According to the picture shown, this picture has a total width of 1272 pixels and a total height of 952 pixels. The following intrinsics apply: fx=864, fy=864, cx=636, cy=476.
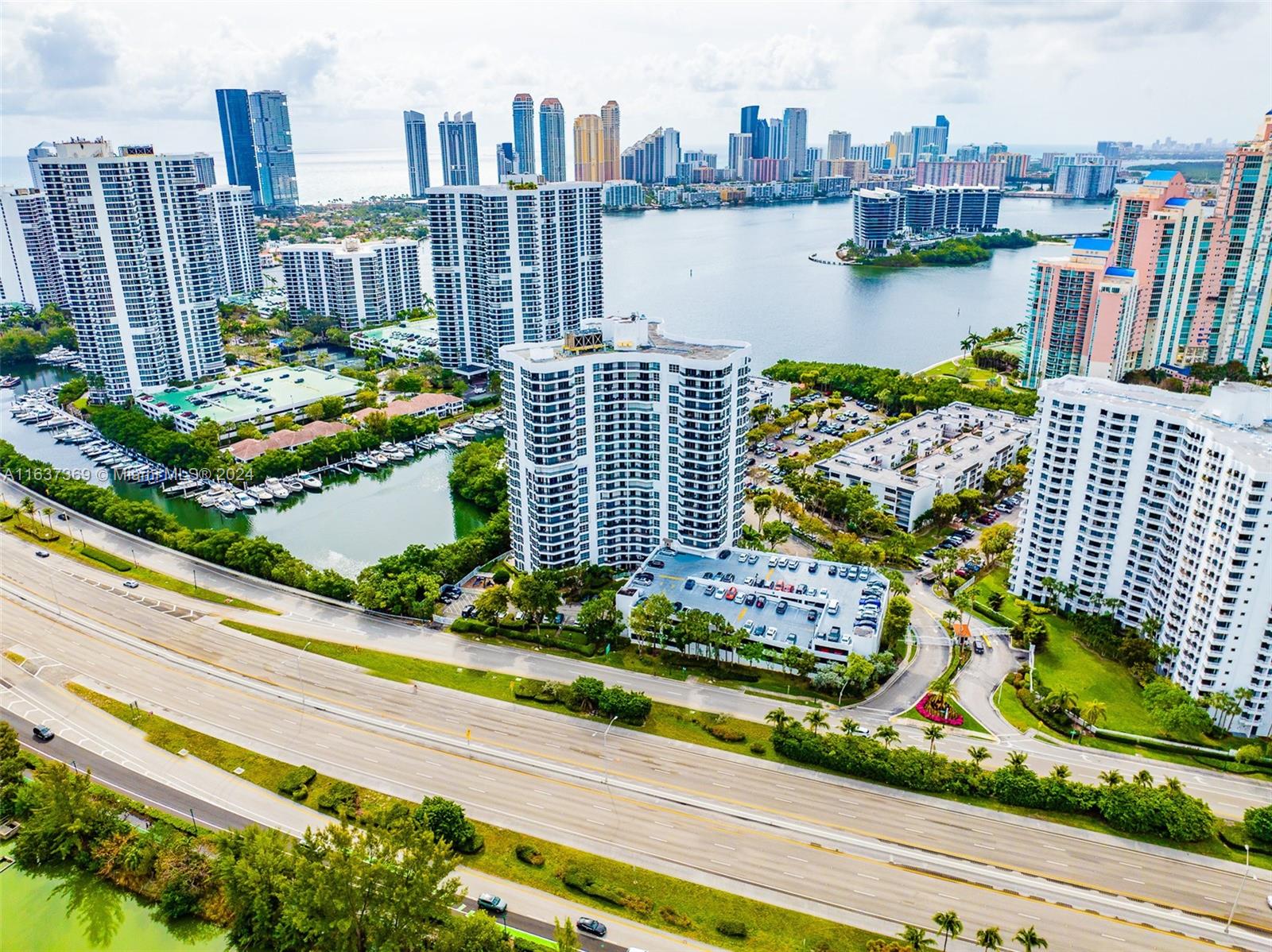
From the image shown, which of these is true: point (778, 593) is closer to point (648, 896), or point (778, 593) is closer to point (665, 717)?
point (665, 717)

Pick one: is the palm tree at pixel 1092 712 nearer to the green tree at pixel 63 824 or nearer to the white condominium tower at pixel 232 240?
the green tree at pixel 63 824

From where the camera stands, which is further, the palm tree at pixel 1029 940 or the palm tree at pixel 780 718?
the palm tree at pixel 780 718

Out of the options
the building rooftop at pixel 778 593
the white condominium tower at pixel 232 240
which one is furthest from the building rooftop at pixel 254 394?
the building rooftop at pixel 778 593

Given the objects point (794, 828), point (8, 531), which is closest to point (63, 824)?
point (794, 828)

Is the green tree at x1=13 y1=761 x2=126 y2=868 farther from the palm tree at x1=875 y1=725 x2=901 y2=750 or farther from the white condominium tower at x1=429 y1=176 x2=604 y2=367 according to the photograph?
the white condominium tower at x1=429 y1=176 x2=604 y2=367

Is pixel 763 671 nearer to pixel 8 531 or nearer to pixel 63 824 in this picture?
pixel 63 824

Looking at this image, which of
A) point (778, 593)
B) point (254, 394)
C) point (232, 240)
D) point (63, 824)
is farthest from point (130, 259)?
point (778, 593)

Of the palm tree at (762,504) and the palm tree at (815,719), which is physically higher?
the palm tree at (762,504)
